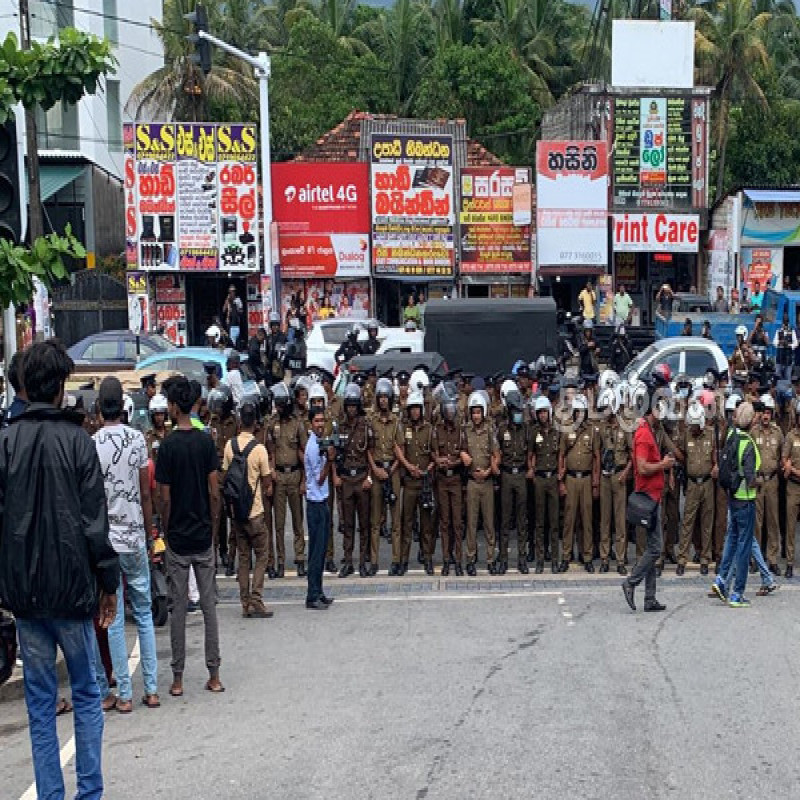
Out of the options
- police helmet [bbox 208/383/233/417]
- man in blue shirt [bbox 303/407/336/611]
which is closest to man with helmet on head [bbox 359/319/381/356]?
police helmet [bbox 208/383/233/417]

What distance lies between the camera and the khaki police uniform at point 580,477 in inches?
507

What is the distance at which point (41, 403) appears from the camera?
19.7 ft

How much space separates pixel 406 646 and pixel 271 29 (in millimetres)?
Result: 47532

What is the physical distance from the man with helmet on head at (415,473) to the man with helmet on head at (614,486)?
5.52ft

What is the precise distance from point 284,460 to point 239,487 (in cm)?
239

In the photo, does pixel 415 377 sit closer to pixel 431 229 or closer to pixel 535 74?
pixel 431 229

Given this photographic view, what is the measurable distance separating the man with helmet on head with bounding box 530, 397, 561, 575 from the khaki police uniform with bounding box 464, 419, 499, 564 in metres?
0.45

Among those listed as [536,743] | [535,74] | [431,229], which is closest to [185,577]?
[536,743]

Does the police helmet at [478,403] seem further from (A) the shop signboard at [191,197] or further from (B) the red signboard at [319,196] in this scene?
(B) the red signboard at [319,196]

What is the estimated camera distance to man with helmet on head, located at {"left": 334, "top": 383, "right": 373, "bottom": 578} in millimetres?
12742

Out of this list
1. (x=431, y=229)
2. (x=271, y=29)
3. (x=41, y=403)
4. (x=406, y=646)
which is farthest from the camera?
(x=271, y=29)

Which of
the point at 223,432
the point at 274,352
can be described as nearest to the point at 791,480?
the point at 223,432

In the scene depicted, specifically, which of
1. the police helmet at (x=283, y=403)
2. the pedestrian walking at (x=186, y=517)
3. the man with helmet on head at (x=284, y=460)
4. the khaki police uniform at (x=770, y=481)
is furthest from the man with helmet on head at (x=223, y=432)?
the khaki police uniform at (x=770, y=481)

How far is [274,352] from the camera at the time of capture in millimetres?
25984
